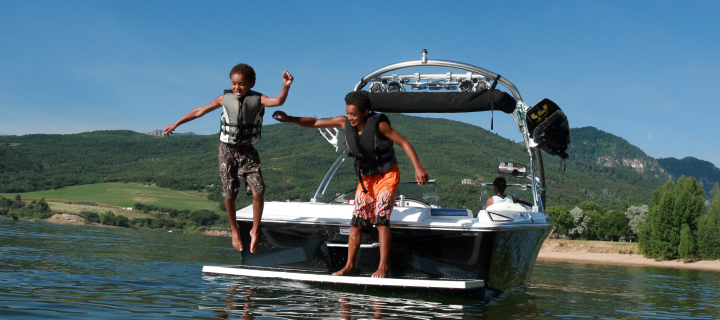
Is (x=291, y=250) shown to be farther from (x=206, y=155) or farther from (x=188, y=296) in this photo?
(x=206, y=155)

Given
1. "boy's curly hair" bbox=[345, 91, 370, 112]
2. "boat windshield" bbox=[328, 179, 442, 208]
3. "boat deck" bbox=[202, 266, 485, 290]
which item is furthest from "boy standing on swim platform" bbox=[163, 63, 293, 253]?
"boat windshield" bbox=[328, 179, 442, 208]

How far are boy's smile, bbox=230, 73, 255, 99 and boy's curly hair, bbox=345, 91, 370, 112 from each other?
892 millimetres

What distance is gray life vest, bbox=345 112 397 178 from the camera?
4.94 m

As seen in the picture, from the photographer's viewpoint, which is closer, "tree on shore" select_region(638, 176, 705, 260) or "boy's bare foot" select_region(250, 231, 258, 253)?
"boy's bare foot" select_region(250, 231, 258, 253)

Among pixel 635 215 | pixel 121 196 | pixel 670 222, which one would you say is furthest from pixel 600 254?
pixel 121 196

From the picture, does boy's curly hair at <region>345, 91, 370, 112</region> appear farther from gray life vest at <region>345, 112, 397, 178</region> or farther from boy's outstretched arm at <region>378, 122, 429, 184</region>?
boy's outstretched arm at <region>378, 122, 429, 184</region>

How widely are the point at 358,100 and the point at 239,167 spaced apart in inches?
47.8

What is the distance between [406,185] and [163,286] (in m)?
3.66

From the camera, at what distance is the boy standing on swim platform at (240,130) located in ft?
16.0

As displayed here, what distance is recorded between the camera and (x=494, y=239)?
4781 millimetres

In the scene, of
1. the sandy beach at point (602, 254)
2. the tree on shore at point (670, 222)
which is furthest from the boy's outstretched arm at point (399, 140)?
the tree on shore at point (670, 222)

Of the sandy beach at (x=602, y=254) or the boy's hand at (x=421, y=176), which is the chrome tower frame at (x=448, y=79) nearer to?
the boy's hand at (x=421, y=176)

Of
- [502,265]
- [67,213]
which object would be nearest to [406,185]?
[502,265]

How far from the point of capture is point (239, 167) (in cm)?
506
